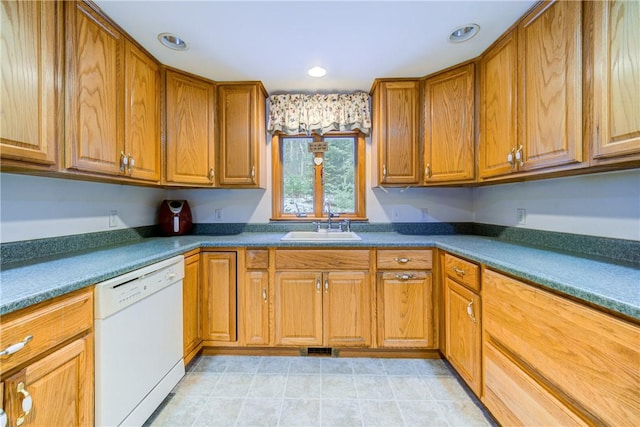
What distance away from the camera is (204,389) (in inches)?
68.4

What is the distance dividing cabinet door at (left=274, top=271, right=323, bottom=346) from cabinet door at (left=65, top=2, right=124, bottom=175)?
1.32m

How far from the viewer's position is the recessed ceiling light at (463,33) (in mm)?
1639

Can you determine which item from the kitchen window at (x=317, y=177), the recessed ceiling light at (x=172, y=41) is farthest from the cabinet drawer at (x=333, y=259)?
the recessed ceiling light at (x=172, y=41)

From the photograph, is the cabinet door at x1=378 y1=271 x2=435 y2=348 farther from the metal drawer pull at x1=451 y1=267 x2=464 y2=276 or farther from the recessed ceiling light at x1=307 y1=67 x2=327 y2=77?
the recessed ceiling light at x1=307 y1=67 x2=327 y2=77

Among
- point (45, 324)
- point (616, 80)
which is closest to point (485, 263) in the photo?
point (616, 80)

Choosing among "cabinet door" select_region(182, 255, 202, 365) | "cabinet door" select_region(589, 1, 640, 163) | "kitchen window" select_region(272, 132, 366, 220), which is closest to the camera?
"cabinet door" select_region(589, 1, 640, 163)

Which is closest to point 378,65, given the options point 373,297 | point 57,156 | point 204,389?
point 373,297

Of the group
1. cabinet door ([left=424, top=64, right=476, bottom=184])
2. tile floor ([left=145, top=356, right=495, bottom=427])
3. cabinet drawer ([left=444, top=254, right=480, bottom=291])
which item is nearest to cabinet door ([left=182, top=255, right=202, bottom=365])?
tile floor ([left=145, top=356, right=495, bottom=427])

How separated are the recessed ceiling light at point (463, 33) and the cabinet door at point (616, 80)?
1.93ft

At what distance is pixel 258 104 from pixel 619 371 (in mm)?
2541

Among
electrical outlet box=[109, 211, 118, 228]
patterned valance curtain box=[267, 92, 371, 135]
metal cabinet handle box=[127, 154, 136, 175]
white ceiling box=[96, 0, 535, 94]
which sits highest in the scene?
white ceiling box=[96, 0, 535, 94]

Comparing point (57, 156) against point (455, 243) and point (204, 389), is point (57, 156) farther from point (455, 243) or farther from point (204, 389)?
point (455, 243)

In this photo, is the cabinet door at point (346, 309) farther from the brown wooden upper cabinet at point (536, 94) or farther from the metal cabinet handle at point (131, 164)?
the metal cabinet handle at point (131, 164)

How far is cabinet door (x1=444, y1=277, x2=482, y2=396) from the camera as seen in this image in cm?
155
